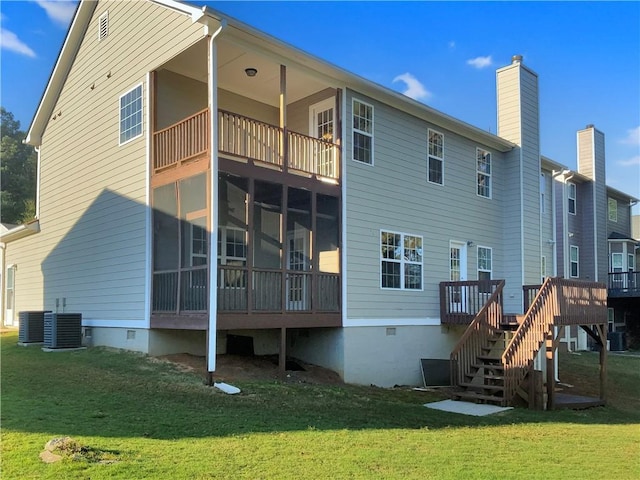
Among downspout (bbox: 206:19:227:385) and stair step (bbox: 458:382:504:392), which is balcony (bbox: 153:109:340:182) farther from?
stair step (bbox: 458:382:504:392)

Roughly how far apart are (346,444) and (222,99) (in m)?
9.75

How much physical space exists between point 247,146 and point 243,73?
7.75 ft

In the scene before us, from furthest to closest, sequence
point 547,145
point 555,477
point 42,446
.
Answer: point 547,145 < point 555,477 < point 42,446

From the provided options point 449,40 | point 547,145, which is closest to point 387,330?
point 449,40

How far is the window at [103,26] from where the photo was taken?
48.8ft

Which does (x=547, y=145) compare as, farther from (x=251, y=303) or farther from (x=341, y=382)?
(x=251, y=303)

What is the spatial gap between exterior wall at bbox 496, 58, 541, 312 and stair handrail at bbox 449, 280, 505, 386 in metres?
4.15

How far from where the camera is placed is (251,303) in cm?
1092

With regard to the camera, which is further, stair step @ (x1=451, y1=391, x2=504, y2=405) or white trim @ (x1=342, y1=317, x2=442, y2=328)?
white trim @ (x1=342, y1=317, x2=442, y2=328)

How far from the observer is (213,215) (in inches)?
409

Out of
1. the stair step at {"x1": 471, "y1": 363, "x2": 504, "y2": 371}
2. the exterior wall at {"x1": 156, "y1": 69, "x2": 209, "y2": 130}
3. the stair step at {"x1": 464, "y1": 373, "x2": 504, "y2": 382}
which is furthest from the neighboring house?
the stair step at {"x1": 464, "y1": 373, "x2": 504, "y2": 382}

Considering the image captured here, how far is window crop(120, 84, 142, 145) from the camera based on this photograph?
13180mm

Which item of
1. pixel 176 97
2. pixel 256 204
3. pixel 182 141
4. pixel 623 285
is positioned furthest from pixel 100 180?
pixel 623 285

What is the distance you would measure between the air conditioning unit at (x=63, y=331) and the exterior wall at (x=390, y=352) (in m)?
6.63
